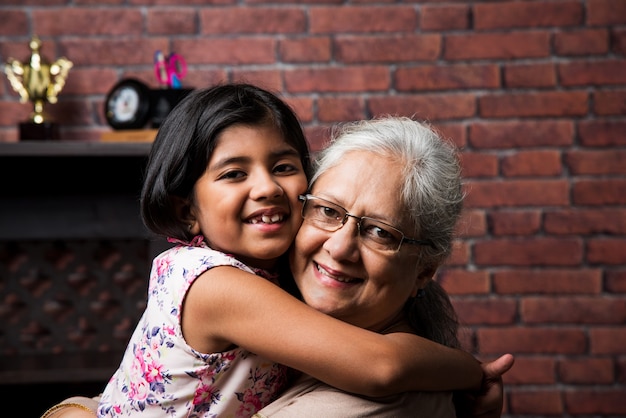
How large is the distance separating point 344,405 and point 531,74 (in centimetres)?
221

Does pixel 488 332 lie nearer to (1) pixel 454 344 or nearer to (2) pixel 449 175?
(1) pixel 454 344

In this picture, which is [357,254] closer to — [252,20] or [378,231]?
[378,231]

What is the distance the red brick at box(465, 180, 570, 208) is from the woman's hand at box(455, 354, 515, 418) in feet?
5.45

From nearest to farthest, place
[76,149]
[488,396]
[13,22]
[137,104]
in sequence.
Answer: [488,396] < [76,149] < [137,104] < [13,22]

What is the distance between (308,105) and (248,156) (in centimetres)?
167

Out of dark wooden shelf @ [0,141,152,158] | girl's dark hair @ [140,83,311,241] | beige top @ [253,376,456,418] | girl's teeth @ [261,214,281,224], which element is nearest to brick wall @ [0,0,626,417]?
dark wooden shelf @ [0,141,152,158]

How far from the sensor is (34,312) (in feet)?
11.2

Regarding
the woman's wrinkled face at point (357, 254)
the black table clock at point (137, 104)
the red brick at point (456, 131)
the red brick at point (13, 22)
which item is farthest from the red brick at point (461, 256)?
Answer: the red brick at point (13, 22)

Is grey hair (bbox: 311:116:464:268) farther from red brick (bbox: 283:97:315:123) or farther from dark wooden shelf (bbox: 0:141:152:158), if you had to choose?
red brick (bbox: 283:97:315:123)

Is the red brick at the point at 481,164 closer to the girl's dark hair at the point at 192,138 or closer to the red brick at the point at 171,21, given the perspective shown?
the red brick at the point at 171,21

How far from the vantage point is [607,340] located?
10.6 ft

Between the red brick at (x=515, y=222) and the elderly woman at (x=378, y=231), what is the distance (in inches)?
65.4

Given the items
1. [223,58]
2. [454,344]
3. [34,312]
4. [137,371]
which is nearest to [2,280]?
[34,312]

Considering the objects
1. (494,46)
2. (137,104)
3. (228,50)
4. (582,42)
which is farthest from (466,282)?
(137,104)
